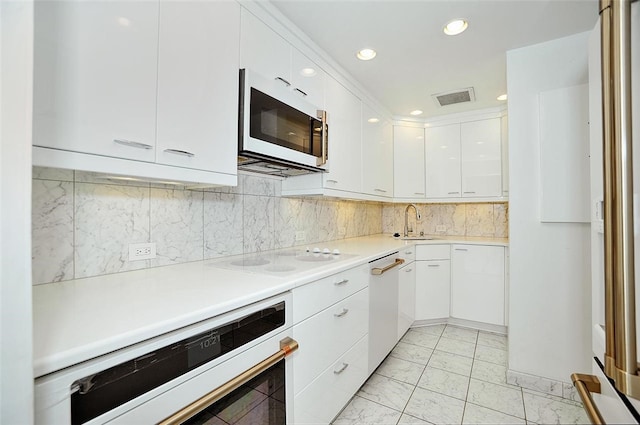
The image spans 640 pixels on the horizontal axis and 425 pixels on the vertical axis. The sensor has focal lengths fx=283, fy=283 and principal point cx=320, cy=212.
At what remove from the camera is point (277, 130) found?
154 centimetres

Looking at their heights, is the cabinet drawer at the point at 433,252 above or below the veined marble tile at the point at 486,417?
above

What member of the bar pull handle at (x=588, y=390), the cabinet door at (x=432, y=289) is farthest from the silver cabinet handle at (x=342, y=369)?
the cabinet door at (x=432, y=289)

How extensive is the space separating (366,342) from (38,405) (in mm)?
1603

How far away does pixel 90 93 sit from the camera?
879mm

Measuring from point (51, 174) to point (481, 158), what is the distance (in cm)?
346

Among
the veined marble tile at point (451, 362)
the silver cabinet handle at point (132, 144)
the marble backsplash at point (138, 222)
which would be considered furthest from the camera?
the veined marble tile at point (451, 362)

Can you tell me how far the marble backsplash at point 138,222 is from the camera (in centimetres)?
106

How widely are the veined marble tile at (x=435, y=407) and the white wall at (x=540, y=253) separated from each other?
60 centimetres

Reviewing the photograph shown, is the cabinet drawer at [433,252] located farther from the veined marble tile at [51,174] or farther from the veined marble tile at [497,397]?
the veined marble tile at [51,174]

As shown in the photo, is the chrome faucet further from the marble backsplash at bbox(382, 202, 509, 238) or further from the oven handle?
the oven handle

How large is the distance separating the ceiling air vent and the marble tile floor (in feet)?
7.67

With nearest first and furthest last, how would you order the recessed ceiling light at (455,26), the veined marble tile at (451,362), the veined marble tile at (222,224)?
1. the veined marble tile at (222,224)
2. the recessed ceiling light at (455,26)
3. the veined marble tile at (451,362)

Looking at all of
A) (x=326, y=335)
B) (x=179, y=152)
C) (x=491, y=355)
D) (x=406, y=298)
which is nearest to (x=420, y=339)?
(x=406, y=298)

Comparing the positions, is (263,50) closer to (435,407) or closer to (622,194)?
(622,194)
